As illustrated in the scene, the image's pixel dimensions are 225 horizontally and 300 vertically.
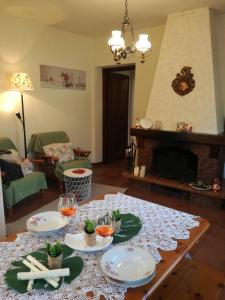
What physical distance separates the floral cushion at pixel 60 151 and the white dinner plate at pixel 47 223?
2.46m

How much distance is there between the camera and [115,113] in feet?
18.5

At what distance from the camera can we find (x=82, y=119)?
5121 millimetres

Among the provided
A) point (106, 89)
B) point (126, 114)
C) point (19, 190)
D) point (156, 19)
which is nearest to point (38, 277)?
point (19, 190)

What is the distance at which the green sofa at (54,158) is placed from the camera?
3.77 meters

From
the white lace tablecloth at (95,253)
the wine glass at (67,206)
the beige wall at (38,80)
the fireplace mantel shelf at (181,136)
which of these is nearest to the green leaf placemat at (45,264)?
the white lace tablecloth at (95,253)

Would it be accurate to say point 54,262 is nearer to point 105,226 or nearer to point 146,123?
point 105,226

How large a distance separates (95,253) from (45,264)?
25cm

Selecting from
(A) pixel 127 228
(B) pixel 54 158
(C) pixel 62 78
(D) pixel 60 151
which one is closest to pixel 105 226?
(A) pixel 127 228

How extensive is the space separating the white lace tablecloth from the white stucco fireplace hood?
2148mm

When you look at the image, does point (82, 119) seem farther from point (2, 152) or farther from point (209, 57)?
point (209, 57)

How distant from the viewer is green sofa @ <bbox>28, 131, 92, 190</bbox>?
3771 mm

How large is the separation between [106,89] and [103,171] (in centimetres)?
178

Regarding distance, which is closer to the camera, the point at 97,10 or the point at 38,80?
the point at 97,10

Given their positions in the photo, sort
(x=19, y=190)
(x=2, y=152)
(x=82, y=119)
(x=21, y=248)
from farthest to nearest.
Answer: (x=82, y=119) → (x=2, y=152) → (x=19, y=190) → (x=21, y=248)
